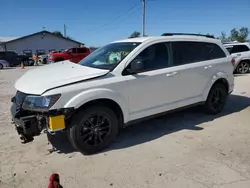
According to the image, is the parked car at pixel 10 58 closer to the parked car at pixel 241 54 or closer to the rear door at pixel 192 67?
the parked car at pixel 241 54

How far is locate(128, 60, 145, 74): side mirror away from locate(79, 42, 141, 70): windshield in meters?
0.23

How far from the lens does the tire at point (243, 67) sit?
13.5 metres

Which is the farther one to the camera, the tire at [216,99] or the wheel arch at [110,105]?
the tire at [216,99]

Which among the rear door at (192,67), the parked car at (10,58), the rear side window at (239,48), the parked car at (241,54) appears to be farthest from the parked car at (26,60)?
the rear door at (192,67)

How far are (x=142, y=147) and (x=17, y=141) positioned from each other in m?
2.25

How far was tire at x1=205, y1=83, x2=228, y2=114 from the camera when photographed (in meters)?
5.62

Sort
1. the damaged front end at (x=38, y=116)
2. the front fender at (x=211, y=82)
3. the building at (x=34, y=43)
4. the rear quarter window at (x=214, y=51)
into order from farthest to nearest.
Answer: the building at (x=34, y=43) < the rear quarter window at (x=214, y=51) < the front fender at (x=211, y=82) < the damaged front end at (x=38, y=116)

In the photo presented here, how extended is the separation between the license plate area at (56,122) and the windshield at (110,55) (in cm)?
117

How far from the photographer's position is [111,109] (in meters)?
4.05

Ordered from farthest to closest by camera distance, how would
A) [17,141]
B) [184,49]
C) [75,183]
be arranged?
[184,49] → [17,141] → [75,183]

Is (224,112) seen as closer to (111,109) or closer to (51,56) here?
(111,109)

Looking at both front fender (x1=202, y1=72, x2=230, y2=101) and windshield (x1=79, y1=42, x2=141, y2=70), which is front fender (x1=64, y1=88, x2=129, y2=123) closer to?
windshield (x1=79, y1=42, x2=141, y2=70)

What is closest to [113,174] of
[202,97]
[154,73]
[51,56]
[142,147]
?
[142,147]

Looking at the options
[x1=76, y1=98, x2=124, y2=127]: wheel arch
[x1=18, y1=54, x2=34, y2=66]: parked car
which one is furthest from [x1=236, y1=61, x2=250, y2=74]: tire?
[x1=18, y1=54, x2=34, y2=66]: parked car
